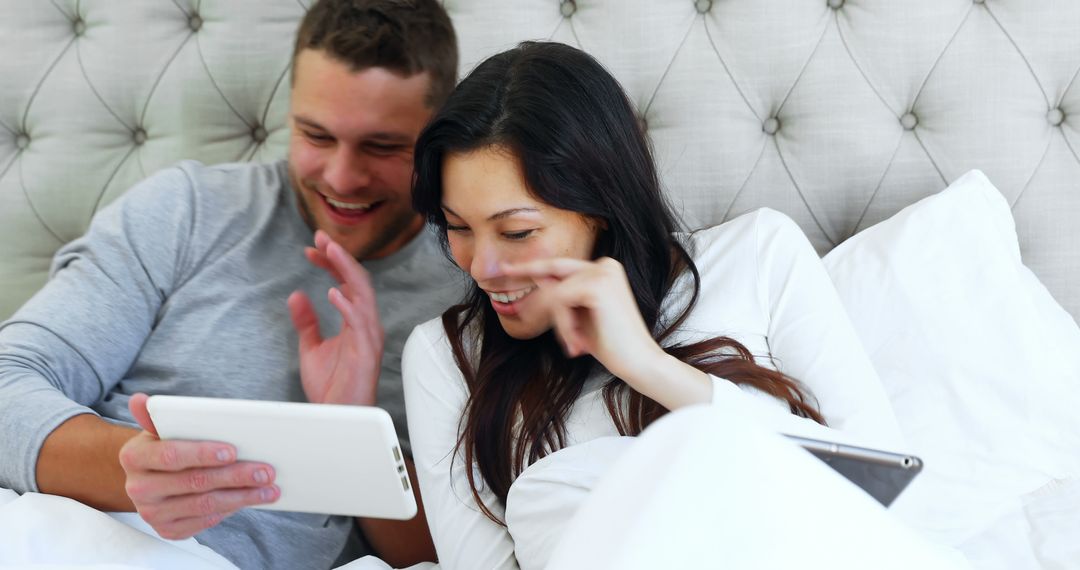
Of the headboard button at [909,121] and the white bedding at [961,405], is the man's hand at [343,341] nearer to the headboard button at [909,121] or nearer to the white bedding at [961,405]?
the white bedding at [961,405]

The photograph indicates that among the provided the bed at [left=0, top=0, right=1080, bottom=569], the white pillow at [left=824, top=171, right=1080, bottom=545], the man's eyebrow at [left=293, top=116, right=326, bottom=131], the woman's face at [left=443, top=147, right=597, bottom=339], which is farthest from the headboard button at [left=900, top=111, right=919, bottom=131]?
the man's eyebrow at [left=293, top=116, right=326, bottom=131]

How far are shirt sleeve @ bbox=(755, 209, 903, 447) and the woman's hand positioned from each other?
18cm

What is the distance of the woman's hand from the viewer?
864 millimetres

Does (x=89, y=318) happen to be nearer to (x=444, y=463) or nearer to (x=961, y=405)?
(x=444, y=463)

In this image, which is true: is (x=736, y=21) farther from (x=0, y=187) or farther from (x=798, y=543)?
(x=0, y=187)

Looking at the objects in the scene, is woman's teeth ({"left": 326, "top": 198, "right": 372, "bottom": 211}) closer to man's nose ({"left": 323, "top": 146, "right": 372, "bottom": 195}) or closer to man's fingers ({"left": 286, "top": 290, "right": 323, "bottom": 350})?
man's nose ({"left": 323, "top": 146, "right": 372, "bottom": 195})

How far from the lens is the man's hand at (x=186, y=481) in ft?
2.85

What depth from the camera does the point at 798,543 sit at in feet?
2.00

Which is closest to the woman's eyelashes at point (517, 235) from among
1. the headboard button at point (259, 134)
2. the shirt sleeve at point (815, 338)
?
the shirt sleeve at point (815, 338)

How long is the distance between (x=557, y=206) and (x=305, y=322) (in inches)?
16.1

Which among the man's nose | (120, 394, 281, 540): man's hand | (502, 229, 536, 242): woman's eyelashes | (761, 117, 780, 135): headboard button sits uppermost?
(761, 117, 780, 135): headboard button

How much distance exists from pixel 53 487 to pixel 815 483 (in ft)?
2.74

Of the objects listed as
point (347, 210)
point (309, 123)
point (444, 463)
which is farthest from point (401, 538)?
point (309, 123)

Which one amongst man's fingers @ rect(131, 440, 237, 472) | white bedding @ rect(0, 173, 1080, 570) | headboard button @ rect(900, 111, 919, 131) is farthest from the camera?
headboard button @ rect(900, 111, 919, 131)
